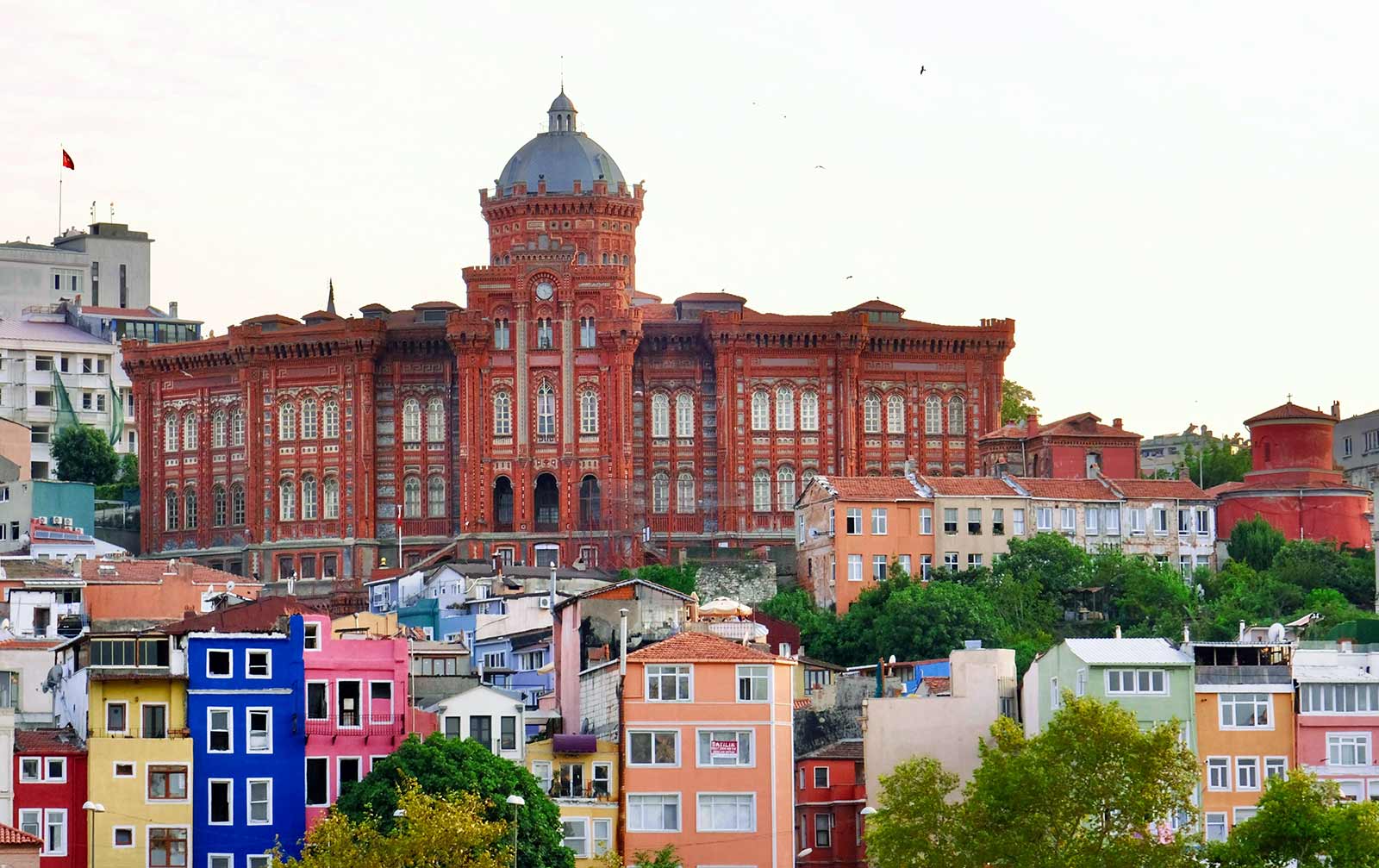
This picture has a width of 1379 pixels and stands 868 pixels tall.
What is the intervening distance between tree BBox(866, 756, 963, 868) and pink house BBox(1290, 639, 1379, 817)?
1096 centimetres

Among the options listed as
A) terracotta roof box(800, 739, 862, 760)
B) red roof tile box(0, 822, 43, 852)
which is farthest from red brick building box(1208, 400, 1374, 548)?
red roof tile box(0, 822, 43, 852)

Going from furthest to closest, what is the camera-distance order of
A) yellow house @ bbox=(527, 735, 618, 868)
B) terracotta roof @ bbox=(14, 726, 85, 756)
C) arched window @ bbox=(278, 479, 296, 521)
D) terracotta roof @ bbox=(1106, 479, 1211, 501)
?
1. arched window @ bbox=(278, 479, 296, 521)
2. terracotta roof @ bbox=(1106, 479, 1211, 501)
3. yellow house @ bbox=(527, 735, 618, 868)
4. terracotta roof @ bbox=(14, 726, 85, 756)

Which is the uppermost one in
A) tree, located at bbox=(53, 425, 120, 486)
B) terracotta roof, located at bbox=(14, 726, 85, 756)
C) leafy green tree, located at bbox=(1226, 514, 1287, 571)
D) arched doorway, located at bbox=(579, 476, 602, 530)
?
tree, located at bbox=(53, 425, 120, 486)

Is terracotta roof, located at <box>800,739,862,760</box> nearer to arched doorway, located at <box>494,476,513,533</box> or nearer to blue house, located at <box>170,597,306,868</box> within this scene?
blue house, located at <box>170,597,306,868</box>

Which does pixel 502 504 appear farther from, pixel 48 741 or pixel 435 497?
pixel 48 741

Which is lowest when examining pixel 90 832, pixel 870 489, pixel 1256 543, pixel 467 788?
pixel 90 832

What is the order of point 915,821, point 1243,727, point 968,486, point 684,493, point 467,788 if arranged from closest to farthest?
point 467,788 → point 915,821 → point 1243,727 → point 968,486 → point 684,493

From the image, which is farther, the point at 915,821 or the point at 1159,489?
the point at 1159,489

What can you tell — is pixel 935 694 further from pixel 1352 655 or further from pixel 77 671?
pixel 77 671

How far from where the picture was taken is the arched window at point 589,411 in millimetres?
152625

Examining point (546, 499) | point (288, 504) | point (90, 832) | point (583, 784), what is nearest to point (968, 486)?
point (546, 499)

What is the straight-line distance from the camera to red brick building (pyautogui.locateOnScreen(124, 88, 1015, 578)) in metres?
153

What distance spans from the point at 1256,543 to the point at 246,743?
6215 cm

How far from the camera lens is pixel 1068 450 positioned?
487 ft
